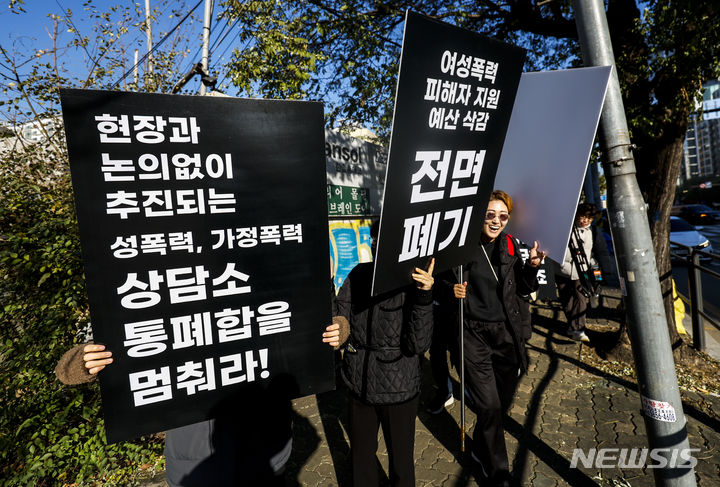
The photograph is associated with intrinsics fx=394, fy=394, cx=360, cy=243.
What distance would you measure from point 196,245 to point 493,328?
7.15ft

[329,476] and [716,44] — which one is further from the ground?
[716,44]

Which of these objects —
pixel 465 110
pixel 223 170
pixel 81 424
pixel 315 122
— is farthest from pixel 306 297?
pixel 81 424

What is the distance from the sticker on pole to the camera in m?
2.26

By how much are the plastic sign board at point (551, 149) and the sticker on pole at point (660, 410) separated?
99 cm

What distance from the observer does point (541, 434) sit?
11.4ft

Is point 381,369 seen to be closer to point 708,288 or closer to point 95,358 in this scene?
point 95,358

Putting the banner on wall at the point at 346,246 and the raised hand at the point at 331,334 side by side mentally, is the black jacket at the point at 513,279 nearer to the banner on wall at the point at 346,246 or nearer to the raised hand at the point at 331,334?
the raised hand at the point at 331,334

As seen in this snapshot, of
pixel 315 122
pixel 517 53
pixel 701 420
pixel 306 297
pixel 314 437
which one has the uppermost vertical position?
pixel 517 53

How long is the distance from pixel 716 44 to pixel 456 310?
3720mm

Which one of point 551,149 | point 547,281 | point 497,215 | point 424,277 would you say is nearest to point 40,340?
point 424,277

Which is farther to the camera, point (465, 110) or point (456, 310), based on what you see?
point (456, 310)

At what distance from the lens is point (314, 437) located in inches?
142

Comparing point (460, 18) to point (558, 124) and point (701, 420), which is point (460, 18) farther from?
point (701, 420)

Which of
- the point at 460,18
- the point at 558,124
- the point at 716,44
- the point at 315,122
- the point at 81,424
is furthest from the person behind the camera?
the point at 460,18
